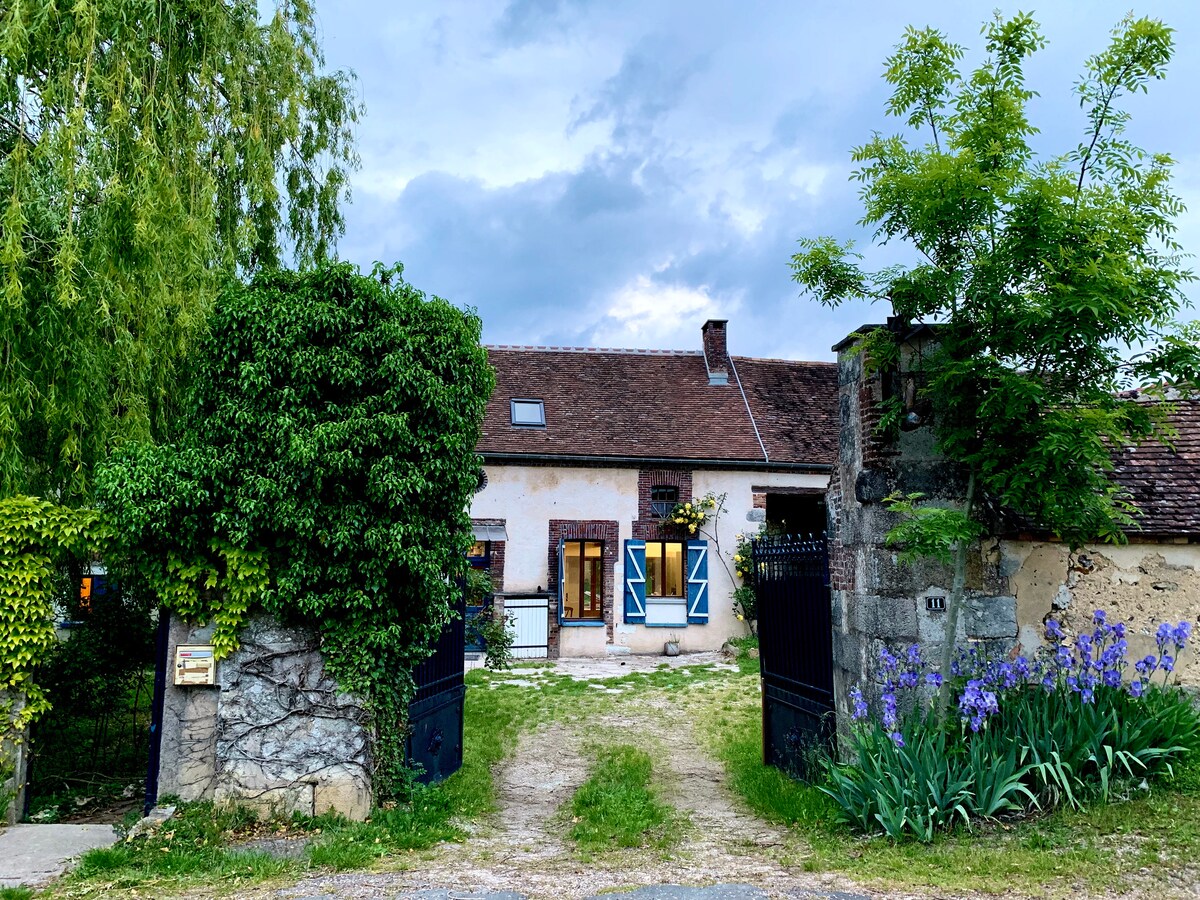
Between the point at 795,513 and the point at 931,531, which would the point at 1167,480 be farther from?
the point at 795,513

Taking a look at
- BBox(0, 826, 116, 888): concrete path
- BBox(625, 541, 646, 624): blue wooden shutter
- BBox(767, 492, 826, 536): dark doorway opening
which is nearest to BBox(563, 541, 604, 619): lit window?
BBox(625, 541, 646, 624): blue wooden shutter

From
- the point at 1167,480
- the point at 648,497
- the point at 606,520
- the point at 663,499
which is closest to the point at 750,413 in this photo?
the point at 663,499

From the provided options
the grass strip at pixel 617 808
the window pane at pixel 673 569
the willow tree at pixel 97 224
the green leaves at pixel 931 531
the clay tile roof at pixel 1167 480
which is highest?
the willow tree at pixel 97 224

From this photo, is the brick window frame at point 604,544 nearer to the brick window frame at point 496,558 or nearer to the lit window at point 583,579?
the lit window at point 583,579

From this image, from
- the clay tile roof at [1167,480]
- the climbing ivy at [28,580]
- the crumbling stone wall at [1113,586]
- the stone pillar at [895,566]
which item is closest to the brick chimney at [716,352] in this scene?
the clay tile roof at [1167,480]

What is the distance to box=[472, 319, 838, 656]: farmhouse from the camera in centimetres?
1520

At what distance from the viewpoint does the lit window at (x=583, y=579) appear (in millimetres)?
15594

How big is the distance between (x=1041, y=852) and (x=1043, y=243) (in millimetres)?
3621

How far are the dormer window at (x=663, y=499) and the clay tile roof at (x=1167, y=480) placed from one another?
9152 millimetres

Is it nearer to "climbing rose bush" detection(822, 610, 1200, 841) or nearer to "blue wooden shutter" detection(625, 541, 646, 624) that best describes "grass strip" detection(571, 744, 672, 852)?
"climbing rose bush" detection(822, 610, 1200, 841)

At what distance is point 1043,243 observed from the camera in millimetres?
5289

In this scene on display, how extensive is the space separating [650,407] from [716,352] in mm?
2200

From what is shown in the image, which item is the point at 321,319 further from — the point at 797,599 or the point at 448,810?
the point at 797,599

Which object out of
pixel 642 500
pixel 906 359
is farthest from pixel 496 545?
pixel 906 359
